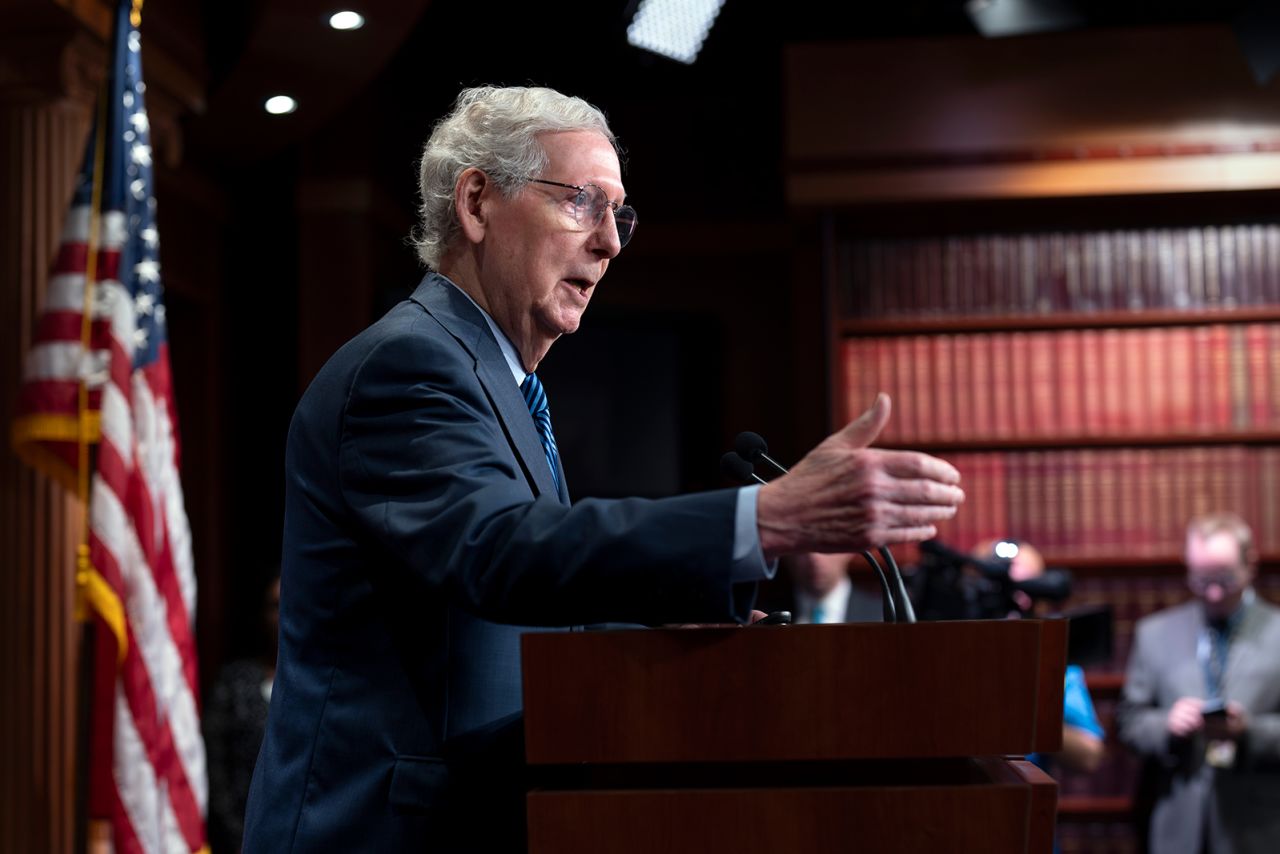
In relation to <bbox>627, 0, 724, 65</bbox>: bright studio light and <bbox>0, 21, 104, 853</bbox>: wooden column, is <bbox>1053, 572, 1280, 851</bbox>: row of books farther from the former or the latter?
<bbox>0, 21, 104, 853</bbox>: wooden column

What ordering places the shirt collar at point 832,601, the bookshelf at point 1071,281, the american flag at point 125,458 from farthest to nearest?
the bookshelf at point 1071,281
the shirt collar at point 832,601
the american flag at point 125,458

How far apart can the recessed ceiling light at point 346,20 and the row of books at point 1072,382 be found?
2.20 m

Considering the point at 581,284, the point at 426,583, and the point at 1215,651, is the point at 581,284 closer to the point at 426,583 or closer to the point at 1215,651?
the point at 426,583

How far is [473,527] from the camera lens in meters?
1.21

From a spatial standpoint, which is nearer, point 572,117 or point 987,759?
point 987,759

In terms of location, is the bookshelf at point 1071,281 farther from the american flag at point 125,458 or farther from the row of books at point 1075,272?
the american flag at point 125,458

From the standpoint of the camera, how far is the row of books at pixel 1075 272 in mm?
5402

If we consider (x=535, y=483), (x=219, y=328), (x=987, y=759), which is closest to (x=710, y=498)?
(x=535, y=483)

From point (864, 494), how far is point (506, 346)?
0.63 m

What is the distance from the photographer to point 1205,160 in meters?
5.16

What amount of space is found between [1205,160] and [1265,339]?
72 centimetres

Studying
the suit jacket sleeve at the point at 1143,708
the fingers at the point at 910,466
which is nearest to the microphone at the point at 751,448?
the fingers at the point at 910,466

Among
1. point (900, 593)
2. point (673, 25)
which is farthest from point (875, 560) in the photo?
point (673, 25)

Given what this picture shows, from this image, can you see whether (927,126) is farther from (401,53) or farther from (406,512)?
(406,512)
